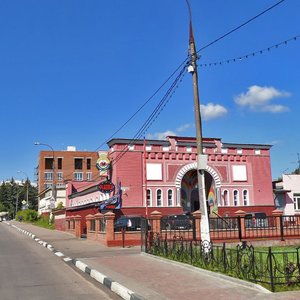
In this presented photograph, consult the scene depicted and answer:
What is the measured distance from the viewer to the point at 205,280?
10750mm

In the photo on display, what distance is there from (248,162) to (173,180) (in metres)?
8.93

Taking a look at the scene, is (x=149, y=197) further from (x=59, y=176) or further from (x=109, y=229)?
(x=59, y=176)

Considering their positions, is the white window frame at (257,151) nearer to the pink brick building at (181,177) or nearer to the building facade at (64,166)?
the pink brick building at (181,177)

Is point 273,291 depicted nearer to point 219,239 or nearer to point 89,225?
point 219,239

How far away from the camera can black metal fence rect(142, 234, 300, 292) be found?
938cm

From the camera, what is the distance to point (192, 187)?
48.1 meters

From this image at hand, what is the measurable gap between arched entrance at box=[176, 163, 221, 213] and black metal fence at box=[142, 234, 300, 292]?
30651 mm

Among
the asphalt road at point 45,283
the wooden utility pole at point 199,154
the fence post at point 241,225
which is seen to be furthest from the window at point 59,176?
the wooden utility pole at point 199,154

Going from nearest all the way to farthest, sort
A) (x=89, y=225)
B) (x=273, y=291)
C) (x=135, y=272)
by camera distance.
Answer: (x=273, y=291) < (x=135, y=272) < (x=89, y=225)

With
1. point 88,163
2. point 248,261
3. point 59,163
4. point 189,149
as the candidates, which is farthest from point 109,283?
point 88,163

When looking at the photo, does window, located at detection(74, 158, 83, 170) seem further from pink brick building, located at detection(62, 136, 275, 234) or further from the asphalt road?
the asphalt road

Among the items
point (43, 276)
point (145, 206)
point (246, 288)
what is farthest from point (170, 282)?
point (145, 206)

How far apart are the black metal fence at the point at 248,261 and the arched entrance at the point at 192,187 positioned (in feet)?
101

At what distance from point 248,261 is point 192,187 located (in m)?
37.8
